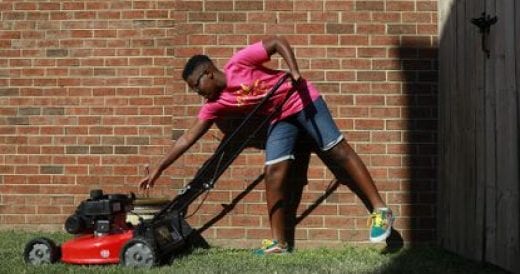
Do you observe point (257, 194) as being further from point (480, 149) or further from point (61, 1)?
point (61, 1)

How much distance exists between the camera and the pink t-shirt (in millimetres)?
5586

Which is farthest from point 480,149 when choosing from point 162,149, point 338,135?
point 162,149

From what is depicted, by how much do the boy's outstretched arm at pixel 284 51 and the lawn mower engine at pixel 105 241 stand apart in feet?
5.09

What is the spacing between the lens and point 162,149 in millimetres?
6727

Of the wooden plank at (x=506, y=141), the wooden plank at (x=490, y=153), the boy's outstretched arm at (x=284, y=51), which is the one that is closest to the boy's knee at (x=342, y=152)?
the boy's outstretched arm at (x=284, y=51)

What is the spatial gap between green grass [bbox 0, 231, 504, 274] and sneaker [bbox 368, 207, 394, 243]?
17 cm

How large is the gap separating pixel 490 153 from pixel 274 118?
176 cm

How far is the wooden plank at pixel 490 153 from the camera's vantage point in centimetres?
479

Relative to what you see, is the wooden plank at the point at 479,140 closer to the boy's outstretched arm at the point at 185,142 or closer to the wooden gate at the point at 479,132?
the wooden gate at the point at 479,132

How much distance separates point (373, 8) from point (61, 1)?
9.99 ft

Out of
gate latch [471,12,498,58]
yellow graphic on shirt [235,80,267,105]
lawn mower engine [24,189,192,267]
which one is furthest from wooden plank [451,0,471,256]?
lawn mower engine [24,189,192,267]

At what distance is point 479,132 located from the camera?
16.5 ft

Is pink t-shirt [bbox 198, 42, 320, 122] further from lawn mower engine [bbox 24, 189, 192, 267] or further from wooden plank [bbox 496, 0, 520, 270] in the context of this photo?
wooden plank [bbox 496, 0, 520, 270]

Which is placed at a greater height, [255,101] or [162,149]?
[255,101]
